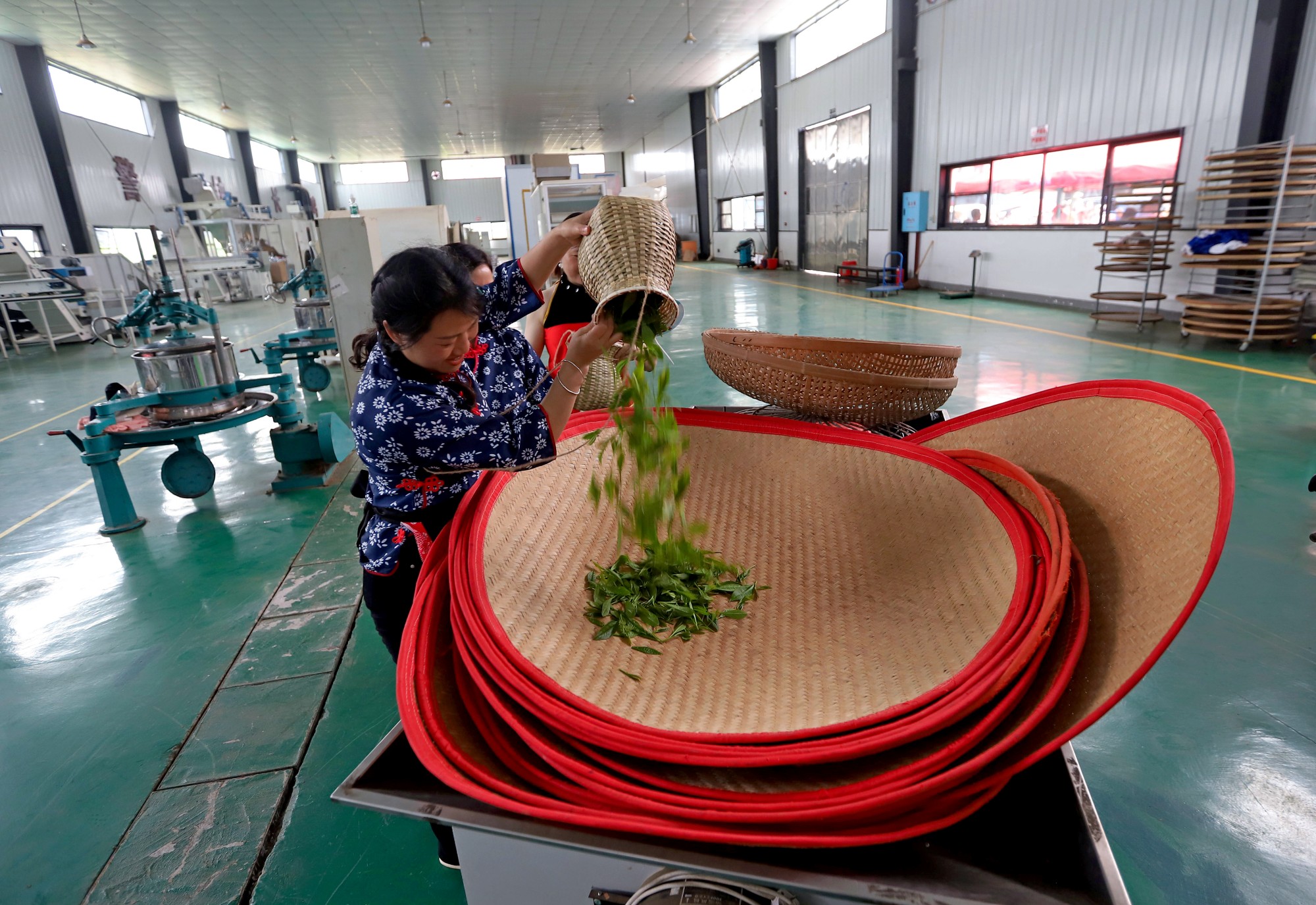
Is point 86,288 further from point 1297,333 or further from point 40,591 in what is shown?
point 1297,333

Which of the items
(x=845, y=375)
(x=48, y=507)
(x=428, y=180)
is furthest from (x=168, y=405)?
(x=428, y=180)

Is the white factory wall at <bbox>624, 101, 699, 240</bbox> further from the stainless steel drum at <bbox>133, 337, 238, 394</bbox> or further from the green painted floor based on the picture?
the green painted floor

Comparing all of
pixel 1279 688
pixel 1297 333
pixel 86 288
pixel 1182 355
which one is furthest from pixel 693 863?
pixel 86 288

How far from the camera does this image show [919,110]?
10.4m

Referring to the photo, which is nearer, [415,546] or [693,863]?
[693,863]

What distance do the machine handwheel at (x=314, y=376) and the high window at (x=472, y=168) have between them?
23673 mm

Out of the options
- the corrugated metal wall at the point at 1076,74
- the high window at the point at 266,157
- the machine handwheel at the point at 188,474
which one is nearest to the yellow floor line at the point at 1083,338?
the corrugated metal wall at the point at 1076,74

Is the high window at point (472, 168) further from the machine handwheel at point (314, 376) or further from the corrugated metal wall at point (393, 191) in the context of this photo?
the machine handwheel at point (314, 376)

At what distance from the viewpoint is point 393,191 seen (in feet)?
88.2

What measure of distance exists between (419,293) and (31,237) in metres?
15.2

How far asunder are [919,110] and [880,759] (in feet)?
37.7

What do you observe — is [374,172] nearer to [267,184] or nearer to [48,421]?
[267,184]

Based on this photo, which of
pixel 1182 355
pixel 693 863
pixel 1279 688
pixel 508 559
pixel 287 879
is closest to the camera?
pixel 693 863

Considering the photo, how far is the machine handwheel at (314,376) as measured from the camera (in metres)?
5.96
